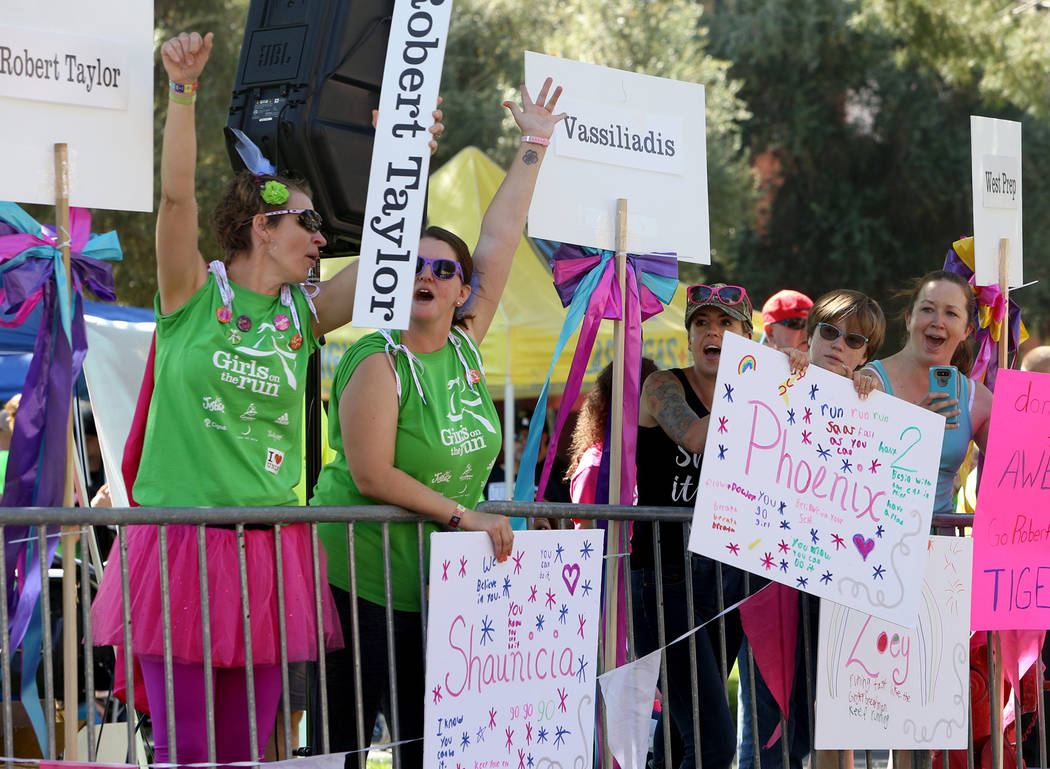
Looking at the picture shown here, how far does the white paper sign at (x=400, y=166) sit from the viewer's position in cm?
316

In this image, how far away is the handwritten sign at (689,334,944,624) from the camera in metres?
3.65

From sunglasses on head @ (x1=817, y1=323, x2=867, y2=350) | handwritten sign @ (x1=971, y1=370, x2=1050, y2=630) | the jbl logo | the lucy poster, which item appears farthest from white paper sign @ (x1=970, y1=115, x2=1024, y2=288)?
the jbl logo

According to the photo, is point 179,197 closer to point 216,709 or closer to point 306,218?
point 306,218

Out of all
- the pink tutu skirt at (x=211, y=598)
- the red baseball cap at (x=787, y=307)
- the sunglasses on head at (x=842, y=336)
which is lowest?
the pink tutu skirt at (x=211, y=598)

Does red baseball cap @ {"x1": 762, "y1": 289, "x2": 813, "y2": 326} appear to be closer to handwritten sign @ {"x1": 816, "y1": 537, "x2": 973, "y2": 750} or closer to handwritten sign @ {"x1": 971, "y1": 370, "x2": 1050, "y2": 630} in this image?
handwritten sign @ {"x1": 971, "y1": 370, "x2": 1050, "y2": 630}

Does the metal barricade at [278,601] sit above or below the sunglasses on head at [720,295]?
below

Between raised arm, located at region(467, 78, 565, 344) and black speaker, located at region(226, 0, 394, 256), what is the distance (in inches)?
22.9

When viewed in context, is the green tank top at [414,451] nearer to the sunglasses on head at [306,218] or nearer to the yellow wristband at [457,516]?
the yellow wristband at [457,516]

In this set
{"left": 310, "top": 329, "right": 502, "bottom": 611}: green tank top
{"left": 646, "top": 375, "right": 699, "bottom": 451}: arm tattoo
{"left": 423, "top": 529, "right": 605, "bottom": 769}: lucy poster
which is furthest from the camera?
{"left": 646, "top": 375, "right": 699, "bottom": 451}: arm tattoo

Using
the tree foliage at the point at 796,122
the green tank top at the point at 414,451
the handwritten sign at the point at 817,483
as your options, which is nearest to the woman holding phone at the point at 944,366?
the handwritten sign at the point at 817,483

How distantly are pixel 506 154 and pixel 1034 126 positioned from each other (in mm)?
10152

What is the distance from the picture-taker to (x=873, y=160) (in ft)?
82.9

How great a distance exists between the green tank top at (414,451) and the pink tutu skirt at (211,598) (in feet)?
0.79

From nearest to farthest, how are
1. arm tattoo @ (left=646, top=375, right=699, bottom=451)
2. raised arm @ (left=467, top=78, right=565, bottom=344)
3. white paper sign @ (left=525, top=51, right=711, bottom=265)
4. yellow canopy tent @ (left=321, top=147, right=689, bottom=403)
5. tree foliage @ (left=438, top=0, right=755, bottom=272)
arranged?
raised arm @ (left=467, top=78, right=565, bottom=344) → white paper sign @ (left=525, top=51, right=711, bottom=265) → arm tattoo @ (left=646, top=375, right=699, bottom=451) → yellow canopy tent @ (left=321, top=147, right=689, bottom=403) → tree foliage @ (left=438, top=0, right=755, bottom=272)
